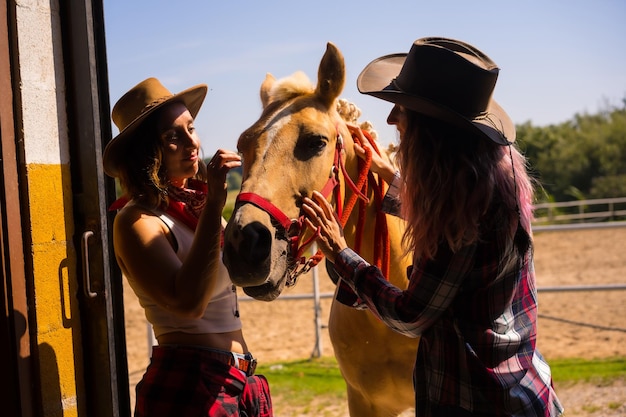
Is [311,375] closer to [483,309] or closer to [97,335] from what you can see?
[97,335]

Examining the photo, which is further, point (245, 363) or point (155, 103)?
point (155, 103)

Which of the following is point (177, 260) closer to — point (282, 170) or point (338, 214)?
point (282, 170)

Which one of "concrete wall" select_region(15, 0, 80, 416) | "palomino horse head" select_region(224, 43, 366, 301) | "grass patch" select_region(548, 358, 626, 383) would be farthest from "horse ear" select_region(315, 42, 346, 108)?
"grass patch" select_region(548, 358, 626, 383)

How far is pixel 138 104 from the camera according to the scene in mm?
2154

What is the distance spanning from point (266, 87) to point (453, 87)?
1011 mm

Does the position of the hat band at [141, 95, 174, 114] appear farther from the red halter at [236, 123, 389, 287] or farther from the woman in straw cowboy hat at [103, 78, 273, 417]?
the red halter at [236, 123, 389, 287]

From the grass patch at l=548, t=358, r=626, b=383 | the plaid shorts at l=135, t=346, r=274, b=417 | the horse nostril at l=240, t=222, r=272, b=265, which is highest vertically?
the horse nostril at l=240, t=222, r=272, b=265

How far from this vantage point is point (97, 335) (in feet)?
7.85

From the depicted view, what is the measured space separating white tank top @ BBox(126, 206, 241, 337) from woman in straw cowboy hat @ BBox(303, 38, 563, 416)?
1.62 feet

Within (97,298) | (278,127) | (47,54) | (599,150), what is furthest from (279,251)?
(599,150)

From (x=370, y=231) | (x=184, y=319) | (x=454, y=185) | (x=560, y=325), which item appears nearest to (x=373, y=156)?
(x=370, y=231)

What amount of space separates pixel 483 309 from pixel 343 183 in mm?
896

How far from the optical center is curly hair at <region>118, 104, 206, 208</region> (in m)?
1.97

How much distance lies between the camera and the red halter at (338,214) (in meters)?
1.92
